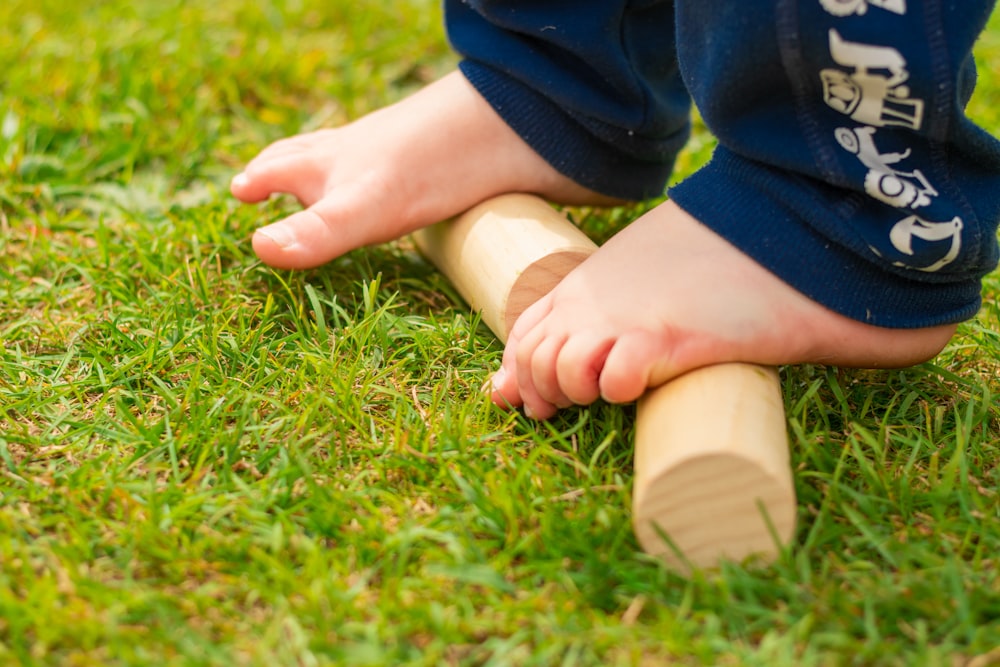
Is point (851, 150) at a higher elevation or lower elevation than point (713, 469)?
higher

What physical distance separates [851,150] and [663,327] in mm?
284

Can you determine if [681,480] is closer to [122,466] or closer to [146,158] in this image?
[122,466]

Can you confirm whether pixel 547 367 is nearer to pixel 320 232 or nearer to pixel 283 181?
pixel 320 232

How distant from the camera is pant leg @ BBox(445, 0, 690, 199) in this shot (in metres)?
1.49

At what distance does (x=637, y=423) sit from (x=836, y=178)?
0.35 metres

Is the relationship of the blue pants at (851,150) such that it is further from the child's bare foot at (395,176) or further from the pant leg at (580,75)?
the child's bare foot at (395,176)

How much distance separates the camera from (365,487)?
1.14m

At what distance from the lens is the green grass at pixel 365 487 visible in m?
0.95

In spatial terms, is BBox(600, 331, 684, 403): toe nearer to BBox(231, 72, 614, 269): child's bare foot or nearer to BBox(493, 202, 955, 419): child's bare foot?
BBox(493, 202, 955, 419): child's bare foot

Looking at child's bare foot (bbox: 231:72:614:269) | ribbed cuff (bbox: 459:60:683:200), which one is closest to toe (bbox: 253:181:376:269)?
child's bare foot (bbox: 231:72:614:269)

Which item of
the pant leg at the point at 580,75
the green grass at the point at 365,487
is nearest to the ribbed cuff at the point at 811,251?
the green grass at the point at 365,487

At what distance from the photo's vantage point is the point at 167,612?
96cm

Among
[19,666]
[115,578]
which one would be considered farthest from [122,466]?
[19,666]

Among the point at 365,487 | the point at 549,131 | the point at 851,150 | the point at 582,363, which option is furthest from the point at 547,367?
the point at 549,131
